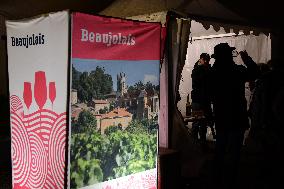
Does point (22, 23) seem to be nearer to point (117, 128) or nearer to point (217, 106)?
point (117, 128)

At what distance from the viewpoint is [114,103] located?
432 cm

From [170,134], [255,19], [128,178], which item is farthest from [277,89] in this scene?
[128,178]

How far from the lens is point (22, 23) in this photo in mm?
4305

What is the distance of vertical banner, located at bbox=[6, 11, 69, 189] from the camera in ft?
12.9

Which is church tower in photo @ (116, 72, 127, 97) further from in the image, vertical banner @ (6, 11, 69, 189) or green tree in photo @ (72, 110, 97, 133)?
vertical banner @ (6, 11, 69, 189)

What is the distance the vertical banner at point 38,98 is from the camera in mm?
3941

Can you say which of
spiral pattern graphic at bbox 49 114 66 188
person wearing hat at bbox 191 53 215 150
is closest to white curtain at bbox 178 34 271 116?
person wearing hat at bbox 191 53 215 150

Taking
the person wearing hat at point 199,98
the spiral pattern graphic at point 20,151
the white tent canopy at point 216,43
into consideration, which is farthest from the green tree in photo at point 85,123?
the white tent canopy at point 216,43

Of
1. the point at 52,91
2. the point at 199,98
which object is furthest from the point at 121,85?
the point at 199,98

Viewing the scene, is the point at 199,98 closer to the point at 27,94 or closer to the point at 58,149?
the point at 27,94

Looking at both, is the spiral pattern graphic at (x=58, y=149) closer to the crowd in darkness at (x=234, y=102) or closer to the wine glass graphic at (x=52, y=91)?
the wine glass graphic at (x=52, y=91)

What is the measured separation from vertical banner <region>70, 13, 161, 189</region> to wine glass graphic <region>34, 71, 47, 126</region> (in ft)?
1.28

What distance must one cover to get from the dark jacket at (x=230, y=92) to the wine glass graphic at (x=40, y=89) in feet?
8.55

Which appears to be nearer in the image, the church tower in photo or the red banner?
the red banner
